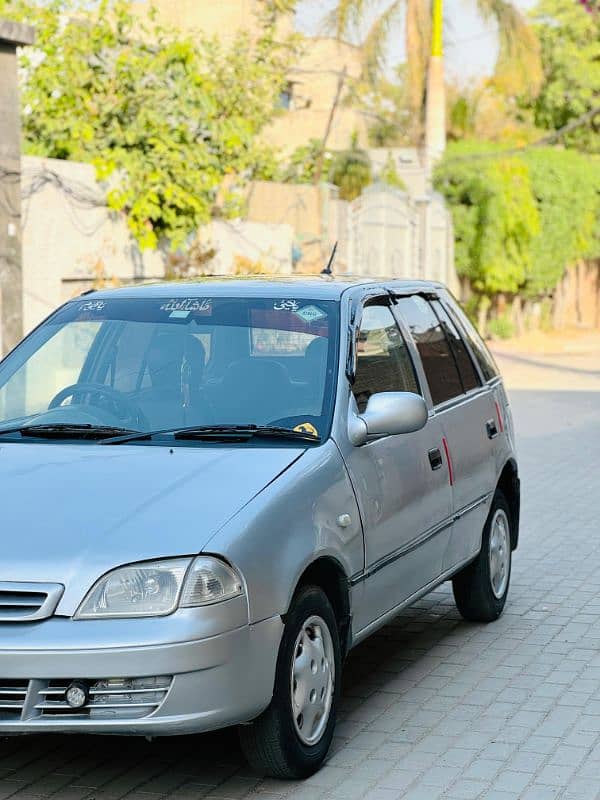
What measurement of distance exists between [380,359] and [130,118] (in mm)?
10547

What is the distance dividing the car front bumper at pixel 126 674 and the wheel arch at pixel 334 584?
55 centimetres

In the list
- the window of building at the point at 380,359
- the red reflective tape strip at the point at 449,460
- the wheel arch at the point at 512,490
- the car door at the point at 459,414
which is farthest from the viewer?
the wheel arch at the point at 512,490

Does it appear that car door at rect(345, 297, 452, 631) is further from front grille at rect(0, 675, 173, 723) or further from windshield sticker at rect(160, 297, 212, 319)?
front grille at rect(0, 675, 173, 723)

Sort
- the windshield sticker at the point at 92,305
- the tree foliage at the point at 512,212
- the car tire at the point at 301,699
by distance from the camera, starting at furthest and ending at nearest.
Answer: the tree foliage at the point at 512,212 → the windshield sticker at the point at 92,305 → the car tire at the point at 301,699

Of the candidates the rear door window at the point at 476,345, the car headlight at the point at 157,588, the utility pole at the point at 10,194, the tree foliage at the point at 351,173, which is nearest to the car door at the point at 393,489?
the car headlight at the point at 157,588

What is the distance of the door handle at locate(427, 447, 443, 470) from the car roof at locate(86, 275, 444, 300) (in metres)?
0.74

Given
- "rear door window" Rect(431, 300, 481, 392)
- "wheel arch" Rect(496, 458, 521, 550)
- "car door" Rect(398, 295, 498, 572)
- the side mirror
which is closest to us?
the side mirror

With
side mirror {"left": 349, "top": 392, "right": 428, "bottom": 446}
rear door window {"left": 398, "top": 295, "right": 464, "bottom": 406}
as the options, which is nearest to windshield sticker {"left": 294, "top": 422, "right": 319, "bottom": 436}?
side mirror {"left": 349, "top": 392, "right": 428, "bottom": 446}

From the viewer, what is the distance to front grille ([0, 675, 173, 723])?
13.9 feet

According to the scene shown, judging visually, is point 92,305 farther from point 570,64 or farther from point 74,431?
point 570,64

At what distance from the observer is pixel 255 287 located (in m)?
5.92

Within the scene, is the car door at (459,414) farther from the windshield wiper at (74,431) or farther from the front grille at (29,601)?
the front grille at (29,601)

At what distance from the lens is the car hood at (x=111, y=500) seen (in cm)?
429

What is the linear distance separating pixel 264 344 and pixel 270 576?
141 cm
